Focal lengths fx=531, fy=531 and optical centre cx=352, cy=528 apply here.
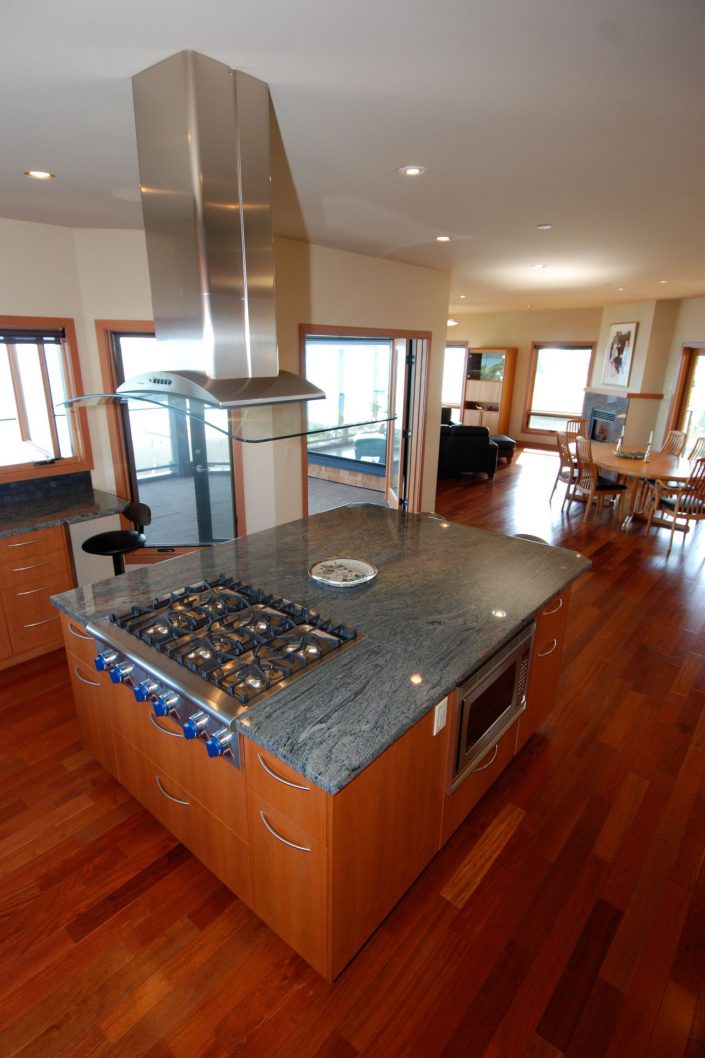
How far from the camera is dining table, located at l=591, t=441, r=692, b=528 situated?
5379 mm

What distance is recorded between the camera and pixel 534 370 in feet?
35.3

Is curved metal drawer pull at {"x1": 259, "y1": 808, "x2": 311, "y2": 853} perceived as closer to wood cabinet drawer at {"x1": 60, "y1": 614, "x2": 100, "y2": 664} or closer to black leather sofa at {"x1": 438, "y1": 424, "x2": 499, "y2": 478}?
wood cabinet drawer at {"x1": 60, "y1": 614, "x2": 100, "y2": 664}

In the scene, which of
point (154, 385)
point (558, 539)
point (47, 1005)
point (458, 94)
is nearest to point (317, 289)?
point (458, 94)

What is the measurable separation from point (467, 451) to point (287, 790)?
24.4 feet

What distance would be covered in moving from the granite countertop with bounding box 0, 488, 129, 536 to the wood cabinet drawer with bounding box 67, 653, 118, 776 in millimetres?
1275

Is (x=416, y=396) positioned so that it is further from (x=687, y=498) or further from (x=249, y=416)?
(x=249, y=416)

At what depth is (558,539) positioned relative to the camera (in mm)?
5777

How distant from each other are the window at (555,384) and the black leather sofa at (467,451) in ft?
9.95

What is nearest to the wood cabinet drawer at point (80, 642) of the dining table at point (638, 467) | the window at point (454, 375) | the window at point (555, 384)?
the dining table at point (638, 467)

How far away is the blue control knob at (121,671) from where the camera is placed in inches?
72.1

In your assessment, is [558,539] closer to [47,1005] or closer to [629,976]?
[629,976]

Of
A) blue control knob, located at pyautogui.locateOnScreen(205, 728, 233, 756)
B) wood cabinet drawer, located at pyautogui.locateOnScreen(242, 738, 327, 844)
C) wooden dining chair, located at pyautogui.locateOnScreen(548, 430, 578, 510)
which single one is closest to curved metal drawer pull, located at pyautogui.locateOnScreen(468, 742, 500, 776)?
wood cabinet drawer, located at pyautogui.locateOnScreen(242, 738, 327, 844)

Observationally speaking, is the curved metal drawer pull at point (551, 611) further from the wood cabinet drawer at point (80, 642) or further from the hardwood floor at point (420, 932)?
the wood cabinet drawer at point (80, 642)

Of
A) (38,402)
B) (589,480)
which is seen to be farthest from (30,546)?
(589,480)
